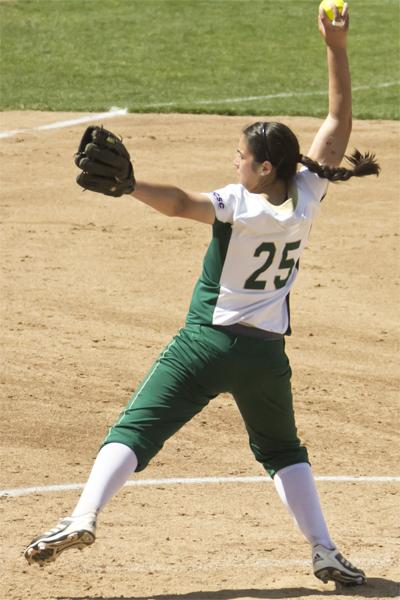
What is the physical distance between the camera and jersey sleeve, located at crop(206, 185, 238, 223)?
200 inches

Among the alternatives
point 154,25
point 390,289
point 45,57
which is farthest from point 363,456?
point 154,25

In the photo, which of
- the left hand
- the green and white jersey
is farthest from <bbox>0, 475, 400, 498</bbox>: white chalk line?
the left hand

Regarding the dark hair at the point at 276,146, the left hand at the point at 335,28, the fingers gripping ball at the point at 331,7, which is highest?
the fingers gripping ball at the point at 331,7

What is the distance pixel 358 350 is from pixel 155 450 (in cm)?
432

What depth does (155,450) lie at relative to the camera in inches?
208

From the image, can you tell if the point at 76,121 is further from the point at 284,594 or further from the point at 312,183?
the point at 284,594

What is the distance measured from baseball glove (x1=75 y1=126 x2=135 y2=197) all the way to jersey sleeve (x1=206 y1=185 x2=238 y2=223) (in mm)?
339

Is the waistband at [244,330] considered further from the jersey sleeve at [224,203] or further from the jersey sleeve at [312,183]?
the jersey sleeve at [312,183]

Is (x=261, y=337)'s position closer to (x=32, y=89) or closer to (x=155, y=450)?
(x=155, y=450)

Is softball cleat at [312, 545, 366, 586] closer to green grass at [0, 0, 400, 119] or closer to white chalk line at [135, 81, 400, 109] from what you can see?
green grass at [0, 0, 400, 119]

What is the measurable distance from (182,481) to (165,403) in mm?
1728

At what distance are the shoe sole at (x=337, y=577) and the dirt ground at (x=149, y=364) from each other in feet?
0.17

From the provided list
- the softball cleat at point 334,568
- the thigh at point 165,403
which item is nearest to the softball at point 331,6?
the thigh at point 165,403

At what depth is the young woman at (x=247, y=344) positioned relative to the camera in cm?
514
